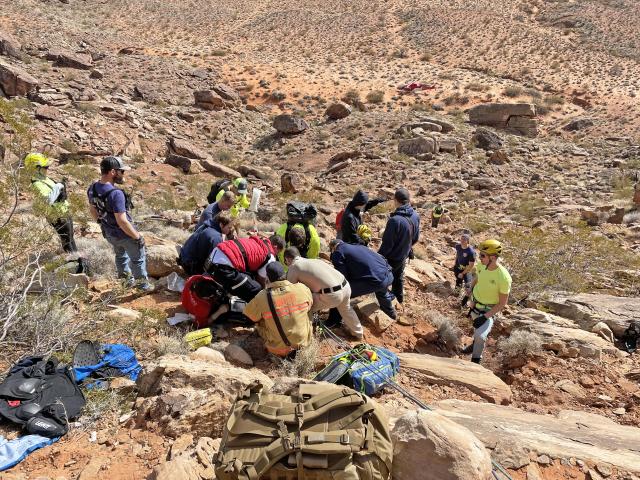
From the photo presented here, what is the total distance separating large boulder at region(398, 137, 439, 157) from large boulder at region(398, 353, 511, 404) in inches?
575

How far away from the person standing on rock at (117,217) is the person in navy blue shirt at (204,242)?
639 millimetres

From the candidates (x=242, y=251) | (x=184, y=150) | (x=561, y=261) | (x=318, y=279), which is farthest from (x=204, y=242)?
(x=184, y=150)

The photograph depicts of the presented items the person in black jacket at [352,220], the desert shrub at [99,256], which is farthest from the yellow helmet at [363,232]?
the desert shrub at [99,256]

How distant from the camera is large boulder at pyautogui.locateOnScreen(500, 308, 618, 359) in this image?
17.6 ft

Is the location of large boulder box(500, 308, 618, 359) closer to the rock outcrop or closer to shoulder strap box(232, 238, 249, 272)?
shoulder strap box(232, 238, 249, 272)

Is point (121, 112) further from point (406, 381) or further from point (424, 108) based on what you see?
point (406, 381)

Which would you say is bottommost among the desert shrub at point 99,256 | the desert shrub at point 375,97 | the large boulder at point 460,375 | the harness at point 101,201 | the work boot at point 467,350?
the work boot at point 467,350

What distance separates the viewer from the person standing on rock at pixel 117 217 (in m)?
4.88

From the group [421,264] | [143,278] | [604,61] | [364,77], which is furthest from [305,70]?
[143,278]

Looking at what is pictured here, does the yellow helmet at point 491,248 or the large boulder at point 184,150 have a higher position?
the yellow helmet at point 491,248

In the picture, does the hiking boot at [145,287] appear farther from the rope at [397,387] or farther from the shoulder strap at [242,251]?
the rope at [397,387]

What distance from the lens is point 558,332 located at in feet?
18.5

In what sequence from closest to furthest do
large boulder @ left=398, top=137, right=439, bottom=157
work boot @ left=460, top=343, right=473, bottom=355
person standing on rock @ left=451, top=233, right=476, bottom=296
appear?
work boot @ left=460, top=343, right=473, bottom=355
person standing on rock @ left=451, top=233, right=476, bottom=296
large boulder @ left=398, top=137, right=439, bottom=157

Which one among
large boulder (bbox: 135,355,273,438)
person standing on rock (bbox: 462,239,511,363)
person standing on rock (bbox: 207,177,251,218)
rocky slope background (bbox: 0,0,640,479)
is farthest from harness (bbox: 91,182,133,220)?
person standing on rock (bbox: 462,239,511,363)
